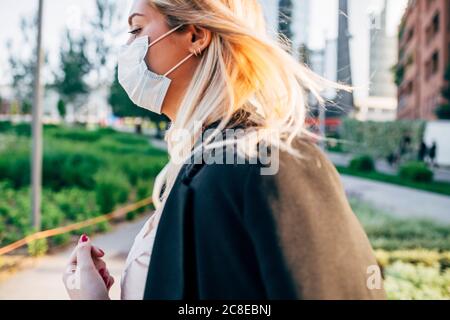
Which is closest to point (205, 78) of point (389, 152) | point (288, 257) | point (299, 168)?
point (299, 168)

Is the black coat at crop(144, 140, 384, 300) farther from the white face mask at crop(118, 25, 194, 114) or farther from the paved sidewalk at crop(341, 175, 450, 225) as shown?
the paved sidewalk at crop(341, 175, 450, 225)

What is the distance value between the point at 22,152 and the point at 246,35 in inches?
469

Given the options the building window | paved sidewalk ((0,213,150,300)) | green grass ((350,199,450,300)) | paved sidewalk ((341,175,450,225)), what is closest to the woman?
green grass ((350,199,450,300))

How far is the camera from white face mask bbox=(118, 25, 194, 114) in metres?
1.24

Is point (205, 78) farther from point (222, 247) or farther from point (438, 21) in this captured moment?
point (438, 21)

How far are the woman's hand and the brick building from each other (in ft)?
67.1

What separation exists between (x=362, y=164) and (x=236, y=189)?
1472cm

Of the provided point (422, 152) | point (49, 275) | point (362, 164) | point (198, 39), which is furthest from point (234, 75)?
point (362, 164)

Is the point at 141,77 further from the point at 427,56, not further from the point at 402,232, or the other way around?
the point at 427,56

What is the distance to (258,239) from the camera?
881mm

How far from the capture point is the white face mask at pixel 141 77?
1.24 m

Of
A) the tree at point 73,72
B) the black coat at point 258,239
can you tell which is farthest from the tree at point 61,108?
the black coat at point 258,239

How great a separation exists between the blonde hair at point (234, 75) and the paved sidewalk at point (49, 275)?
3436 mm

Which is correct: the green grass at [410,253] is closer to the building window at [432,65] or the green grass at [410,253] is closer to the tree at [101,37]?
the tree at [101,37]
